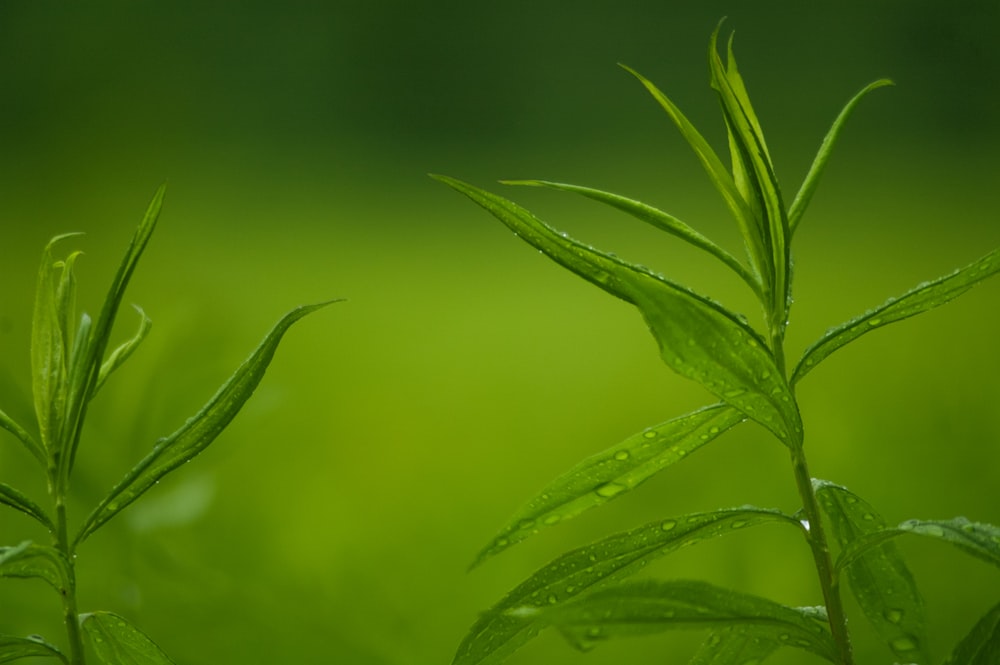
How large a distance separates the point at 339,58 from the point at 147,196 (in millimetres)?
390

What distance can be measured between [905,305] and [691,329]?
0.21 m

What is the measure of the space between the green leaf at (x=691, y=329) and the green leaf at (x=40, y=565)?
0.41 metres

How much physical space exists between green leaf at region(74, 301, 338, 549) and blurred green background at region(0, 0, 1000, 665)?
2.06 feet

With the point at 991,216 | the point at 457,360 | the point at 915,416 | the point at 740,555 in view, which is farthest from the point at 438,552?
the point at 991,216

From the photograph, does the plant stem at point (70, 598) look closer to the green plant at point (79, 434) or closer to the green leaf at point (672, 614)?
A: the green plant at point (79, 434)

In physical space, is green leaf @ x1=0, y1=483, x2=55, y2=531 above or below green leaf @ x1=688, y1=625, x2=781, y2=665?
above

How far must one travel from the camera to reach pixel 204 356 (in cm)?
142

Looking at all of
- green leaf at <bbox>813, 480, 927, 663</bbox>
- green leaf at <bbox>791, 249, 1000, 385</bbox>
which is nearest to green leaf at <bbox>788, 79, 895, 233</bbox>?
green leaf at <bbox>791, 249, 1000, 385</bbox>

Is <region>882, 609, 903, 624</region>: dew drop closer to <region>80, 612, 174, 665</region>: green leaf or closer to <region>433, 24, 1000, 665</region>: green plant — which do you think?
<region>433, 24, 1000, 665</region>: green plant

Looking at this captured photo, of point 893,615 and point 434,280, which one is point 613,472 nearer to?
point 893,615

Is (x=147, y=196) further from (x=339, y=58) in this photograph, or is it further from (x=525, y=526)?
(x=525, y=526)

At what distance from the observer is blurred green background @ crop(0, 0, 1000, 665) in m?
1.29

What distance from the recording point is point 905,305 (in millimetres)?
708

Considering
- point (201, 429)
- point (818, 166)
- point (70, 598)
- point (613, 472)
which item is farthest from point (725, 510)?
point (70, 598)
